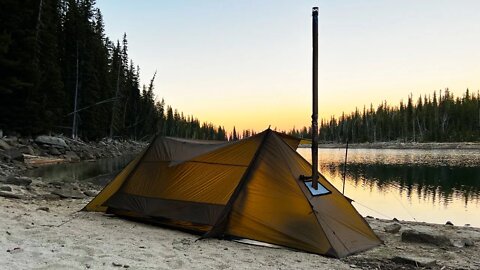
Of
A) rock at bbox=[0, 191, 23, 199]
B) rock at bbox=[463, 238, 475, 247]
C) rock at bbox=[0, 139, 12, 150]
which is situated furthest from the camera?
rock at bbox=[0, 139, 12, 150]

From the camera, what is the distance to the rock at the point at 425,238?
925 centimetres

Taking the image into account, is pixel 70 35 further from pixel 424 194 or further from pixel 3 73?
pixel 424 194

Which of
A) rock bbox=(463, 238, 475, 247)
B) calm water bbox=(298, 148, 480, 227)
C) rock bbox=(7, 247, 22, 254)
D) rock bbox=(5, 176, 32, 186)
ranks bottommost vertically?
calm water bbox=(298, 148, 480, 227)

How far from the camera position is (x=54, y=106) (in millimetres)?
39750

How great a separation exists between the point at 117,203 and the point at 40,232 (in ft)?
9.58

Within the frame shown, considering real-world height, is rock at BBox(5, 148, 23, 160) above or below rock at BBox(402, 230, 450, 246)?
above

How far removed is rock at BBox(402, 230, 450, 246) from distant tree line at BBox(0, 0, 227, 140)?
42.8 ft

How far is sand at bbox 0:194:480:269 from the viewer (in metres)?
6.21

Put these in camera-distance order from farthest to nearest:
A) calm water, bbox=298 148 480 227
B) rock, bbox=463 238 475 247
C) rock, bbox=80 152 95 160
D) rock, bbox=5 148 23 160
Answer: rock, bbox=80 152 95 160 < rock, bbox=5 148 23 160 < calm water, bbox=298 148 480 227 < rock, bbox=463 238 475 247

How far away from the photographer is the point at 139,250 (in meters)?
7.11

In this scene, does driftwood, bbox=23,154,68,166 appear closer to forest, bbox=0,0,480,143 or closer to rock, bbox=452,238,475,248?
forest, bbox=0,0,480,143

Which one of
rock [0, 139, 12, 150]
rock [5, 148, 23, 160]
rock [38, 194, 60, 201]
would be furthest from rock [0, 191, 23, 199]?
rock [0, 139, 12, 150]

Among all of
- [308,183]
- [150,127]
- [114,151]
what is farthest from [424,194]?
[150,127]

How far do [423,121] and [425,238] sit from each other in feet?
429
